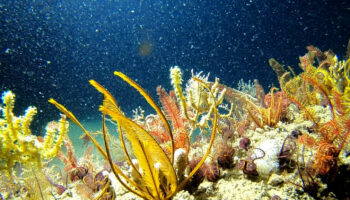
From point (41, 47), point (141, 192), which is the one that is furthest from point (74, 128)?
point (141, 192)

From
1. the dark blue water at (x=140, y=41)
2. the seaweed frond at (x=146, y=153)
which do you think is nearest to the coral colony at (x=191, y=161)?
the seaweed frond at (x=146, y=153)

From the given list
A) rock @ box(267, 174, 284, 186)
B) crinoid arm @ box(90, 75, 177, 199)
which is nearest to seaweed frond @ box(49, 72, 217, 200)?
crinoid arm @ box(90, 75, 177, 199)

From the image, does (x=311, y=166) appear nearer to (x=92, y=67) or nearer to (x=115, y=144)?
(x=115, y=144)

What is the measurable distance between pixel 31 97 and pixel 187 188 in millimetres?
15293

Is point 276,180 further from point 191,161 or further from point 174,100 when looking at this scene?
point 174,100

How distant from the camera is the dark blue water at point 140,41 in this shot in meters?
16.1

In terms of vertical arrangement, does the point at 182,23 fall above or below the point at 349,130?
above

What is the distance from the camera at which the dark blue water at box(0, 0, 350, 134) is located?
1614 cm

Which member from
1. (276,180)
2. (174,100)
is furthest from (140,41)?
(276,180)

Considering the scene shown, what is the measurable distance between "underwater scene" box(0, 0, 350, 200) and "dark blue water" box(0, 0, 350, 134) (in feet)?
0.50

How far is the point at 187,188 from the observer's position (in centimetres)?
199

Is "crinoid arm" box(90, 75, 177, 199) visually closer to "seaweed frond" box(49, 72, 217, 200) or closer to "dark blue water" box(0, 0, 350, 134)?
"seaweed frond" box(49, 72, 217, 200)

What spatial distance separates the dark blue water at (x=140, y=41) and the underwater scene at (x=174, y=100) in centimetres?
15

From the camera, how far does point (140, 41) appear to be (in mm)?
36469
